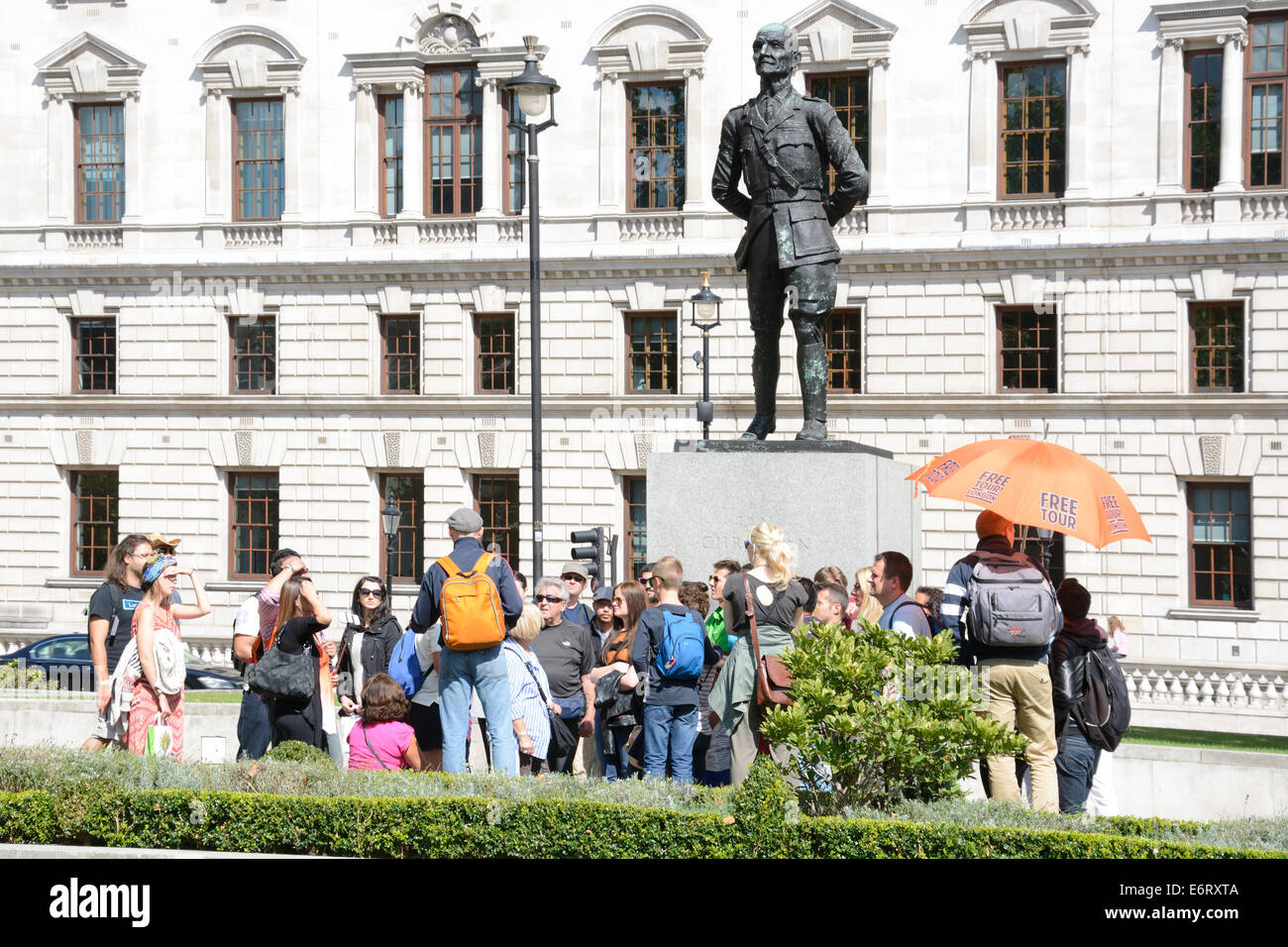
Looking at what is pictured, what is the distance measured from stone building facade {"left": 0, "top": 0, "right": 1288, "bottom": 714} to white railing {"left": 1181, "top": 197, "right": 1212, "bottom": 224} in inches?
4.9

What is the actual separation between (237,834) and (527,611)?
3392 mm

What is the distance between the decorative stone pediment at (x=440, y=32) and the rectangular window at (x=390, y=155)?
53.5 inches

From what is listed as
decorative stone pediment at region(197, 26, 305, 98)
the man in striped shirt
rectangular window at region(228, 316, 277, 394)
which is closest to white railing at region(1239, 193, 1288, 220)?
decorative stone pediment at region(197, 26, 305, 98)

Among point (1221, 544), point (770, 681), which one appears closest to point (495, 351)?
point (1221, 544)

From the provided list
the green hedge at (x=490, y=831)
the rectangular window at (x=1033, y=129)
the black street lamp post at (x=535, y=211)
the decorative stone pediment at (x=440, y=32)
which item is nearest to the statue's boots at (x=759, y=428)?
the green hedge at (x=490, y=831)

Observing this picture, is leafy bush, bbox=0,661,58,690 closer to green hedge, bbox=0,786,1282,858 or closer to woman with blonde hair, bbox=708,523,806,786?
green hedge, bbox=0,786,1282,858

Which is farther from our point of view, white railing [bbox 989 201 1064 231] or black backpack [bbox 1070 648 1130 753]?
white railing [bbox 989 201 1064 231]

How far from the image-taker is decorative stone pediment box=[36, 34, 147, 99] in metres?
39.2

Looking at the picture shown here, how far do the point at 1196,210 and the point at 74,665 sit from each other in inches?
922

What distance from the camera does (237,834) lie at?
891 centimetres

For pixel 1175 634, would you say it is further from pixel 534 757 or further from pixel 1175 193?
pixel 534 757

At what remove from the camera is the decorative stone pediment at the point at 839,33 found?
116 ft

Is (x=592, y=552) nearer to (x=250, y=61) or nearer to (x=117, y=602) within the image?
(x=117, y=602)
